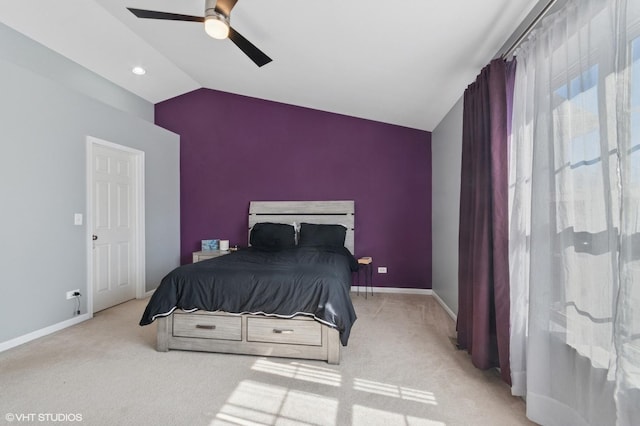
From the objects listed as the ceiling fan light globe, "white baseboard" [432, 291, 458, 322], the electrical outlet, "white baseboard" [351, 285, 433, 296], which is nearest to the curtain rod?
the ceiling fan light globe

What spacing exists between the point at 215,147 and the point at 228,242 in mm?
1513

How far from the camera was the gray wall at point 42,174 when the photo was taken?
8.55ft

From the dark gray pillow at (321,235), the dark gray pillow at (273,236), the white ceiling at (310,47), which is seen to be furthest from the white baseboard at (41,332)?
the white ceiling at (310,47)

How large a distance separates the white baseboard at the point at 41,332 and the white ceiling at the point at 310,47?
300 cm

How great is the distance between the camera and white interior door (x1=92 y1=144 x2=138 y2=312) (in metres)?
3.53

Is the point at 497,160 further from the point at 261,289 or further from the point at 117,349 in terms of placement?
the point at 117,349

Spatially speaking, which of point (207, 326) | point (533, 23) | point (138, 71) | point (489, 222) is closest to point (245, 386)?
point (207, 326)

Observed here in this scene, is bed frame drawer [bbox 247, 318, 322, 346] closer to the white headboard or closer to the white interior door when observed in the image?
the white headboard

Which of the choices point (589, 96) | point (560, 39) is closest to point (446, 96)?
point (560, 39)

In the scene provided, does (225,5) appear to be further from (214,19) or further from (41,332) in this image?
(41,332)

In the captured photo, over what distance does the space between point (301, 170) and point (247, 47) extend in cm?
233

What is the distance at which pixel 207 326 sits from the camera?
8.04ft

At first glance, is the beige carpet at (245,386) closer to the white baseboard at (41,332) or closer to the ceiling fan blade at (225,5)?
the white baseboard at (41,332)

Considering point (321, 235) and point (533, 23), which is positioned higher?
point (533, 23)
